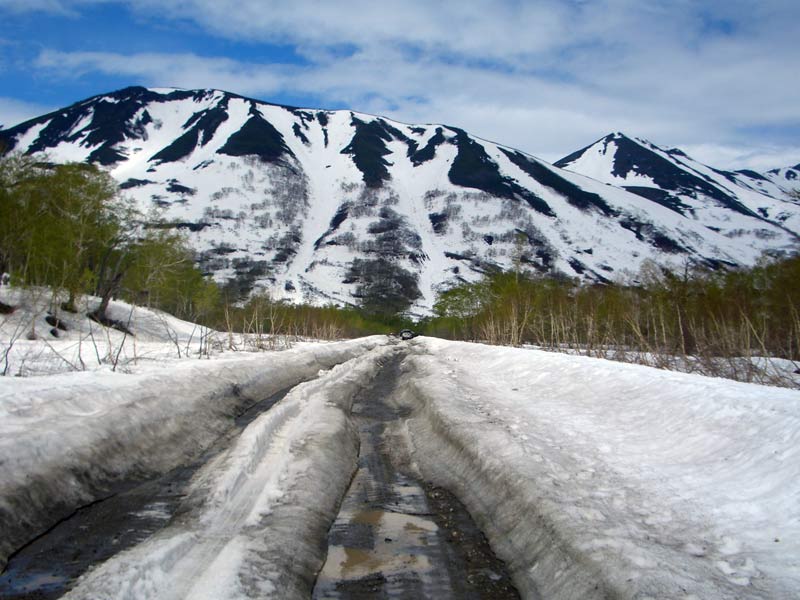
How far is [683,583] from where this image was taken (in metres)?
3.62

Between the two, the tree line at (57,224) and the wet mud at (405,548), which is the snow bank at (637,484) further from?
the tree line at (57,224)

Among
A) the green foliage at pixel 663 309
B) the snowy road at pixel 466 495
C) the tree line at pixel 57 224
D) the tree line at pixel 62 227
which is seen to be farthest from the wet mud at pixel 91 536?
the tree line at pixel 57 224

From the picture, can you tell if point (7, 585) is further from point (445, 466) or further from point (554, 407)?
point (554, 407)

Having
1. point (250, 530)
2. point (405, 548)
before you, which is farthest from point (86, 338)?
point (405, 548)

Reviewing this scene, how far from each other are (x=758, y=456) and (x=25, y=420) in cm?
906

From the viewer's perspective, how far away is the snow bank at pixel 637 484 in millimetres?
3920

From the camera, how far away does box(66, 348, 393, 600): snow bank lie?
12.3ft

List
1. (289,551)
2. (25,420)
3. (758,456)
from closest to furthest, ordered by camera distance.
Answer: (289,551) → (758,456) → (25,420)

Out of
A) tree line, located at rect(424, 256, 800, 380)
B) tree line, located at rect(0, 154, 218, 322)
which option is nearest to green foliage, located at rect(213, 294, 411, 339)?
tree line, located at rect(0, 154, 218, 322)

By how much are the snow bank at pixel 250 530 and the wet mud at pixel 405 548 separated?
221mm

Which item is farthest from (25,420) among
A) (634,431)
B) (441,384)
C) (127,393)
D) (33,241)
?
(33,241)

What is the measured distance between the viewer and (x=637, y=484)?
231 inches

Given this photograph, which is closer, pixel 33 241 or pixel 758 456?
pixel 758 456

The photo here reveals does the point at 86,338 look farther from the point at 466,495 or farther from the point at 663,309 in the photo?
the point at 663,309
